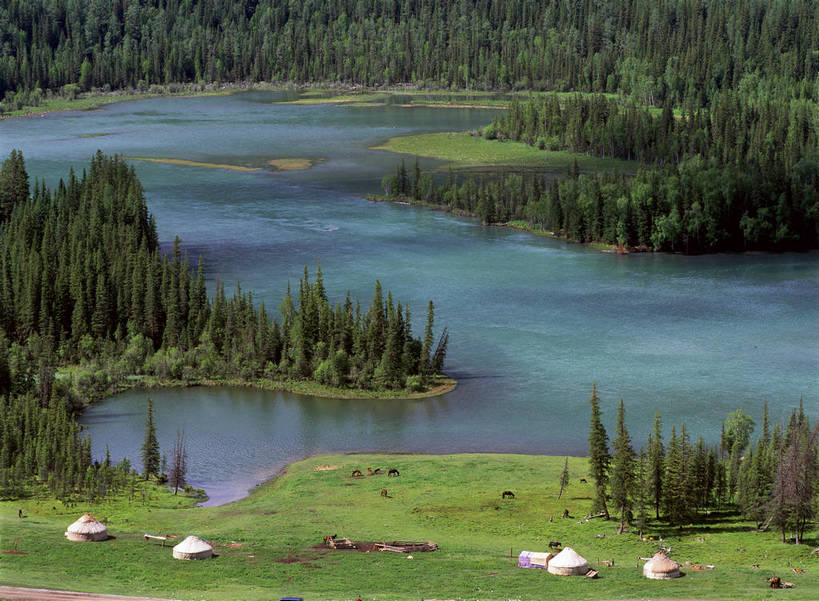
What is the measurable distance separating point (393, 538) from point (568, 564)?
1293 centimetres

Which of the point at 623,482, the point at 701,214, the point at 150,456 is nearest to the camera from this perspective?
the point at 623,482

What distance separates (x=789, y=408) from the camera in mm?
114688

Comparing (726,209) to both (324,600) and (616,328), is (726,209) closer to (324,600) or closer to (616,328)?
(616,328)

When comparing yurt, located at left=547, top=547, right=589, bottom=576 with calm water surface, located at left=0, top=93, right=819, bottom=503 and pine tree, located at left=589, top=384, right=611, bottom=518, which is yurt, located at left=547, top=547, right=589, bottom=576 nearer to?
pine tree, located at left=589, top=384, right=611, bottom=518

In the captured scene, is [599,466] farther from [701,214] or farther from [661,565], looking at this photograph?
[701,214]

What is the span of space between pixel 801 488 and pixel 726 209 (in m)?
113

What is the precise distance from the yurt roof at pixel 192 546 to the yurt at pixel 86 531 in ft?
18.3

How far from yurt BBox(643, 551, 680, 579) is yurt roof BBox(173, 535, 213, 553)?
23624mm

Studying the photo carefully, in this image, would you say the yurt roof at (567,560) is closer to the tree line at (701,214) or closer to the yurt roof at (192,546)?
the yurt roof at (192,546)

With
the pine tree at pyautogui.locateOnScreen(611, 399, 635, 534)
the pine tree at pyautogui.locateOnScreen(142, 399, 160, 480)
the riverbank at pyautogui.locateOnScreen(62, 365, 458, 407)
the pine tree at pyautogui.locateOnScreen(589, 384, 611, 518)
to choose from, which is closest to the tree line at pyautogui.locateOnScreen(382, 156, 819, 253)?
the riverbank at pyautogui.locateOnScreen(62, 365, 458, 407)

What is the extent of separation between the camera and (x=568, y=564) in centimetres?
7000

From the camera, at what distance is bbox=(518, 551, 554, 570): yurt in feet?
236

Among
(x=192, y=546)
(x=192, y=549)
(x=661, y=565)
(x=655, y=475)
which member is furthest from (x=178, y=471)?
(x=661, y=565)

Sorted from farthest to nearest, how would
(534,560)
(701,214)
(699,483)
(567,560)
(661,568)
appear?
(701,214), (699,483), (534,560), (567,560), (661,568)
